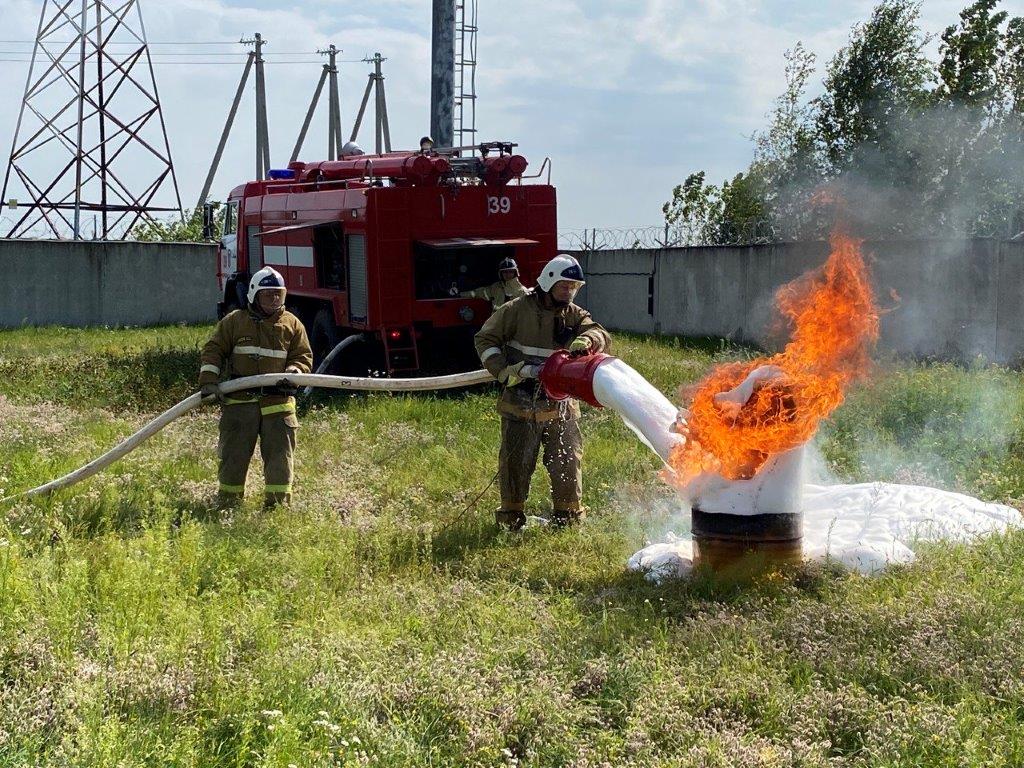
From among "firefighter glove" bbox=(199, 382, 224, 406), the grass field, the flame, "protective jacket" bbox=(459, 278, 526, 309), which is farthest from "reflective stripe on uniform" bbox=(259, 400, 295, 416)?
"protective jacket" bbox=(459, 278, 526, 309)

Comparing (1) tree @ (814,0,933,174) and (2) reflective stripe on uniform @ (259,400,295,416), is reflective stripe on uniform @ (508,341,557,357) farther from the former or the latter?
(1) tree @ (814,0,933,174)

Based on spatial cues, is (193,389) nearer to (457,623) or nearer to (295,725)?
(457,623)

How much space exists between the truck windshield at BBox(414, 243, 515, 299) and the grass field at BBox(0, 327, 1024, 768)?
4448 millimetres

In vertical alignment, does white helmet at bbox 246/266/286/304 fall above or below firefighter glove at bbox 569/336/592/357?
above

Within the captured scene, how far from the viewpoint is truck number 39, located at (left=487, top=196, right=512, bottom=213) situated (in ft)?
42.0

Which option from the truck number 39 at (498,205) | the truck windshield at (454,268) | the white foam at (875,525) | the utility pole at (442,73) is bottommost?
the white foam at (875,525)

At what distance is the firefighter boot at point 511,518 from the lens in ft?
24.2

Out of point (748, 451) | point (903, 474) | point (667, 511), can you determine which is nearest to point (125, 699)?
point (748, 451)

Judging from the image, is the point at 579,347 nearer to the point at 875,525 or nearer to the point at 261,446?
the point at 875,525

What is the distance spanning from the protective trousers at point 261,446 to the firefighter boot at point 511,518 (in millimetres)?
1577

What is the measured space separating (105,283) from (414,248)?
1430 centimetres

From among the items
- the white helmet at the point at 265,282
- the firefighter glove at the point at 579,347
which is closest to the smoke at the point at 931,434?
the firefighter glove at the point at 579,347


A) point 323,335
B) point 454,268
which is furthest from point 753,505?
point 323,335

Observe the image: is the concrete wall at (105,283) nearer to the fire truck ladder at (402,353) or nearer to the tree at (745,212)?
the tree at (745,212)
